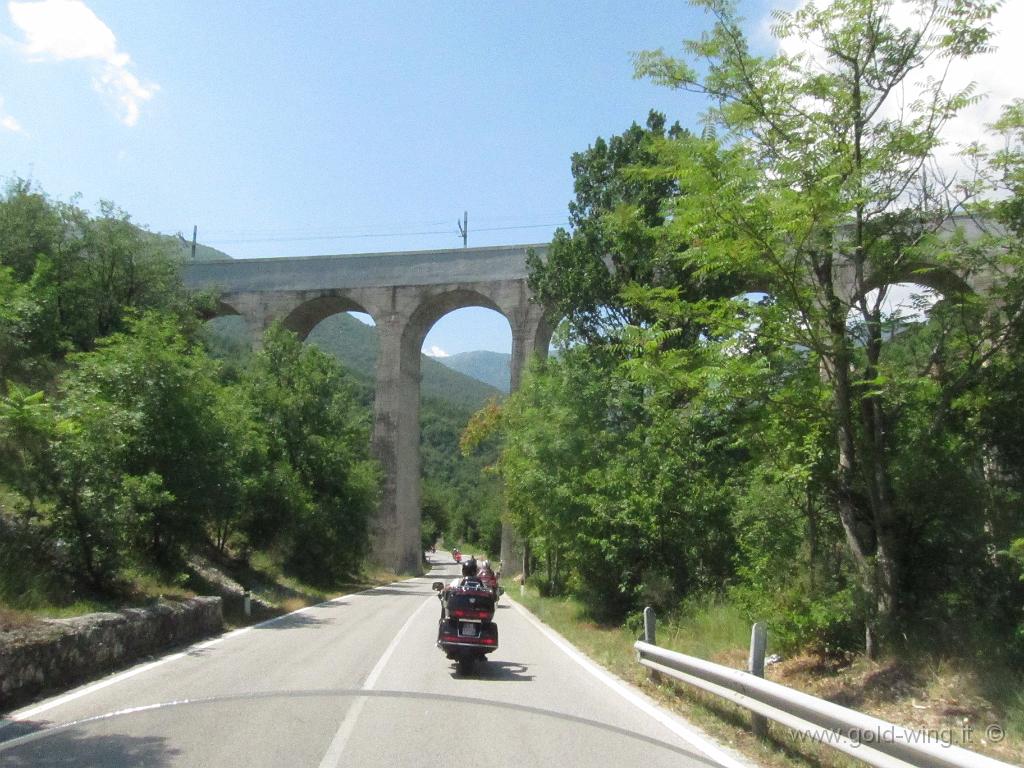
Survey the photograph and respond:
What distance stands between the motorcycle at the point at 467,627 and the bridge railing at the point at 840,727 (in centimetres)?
363

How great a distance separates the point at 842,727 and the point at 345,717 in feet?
14.8

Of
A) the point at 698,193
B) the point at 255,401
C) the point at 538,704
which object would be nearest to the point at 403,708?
the point at 538,704

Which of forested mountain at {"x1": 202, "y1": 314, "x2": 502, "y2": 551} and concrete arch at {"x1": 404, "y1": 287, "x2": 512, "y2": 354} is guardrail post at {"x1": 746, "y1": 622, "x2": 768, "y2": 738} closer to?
concrete arch at {"x1": 404, "y1": 287, "x2": 512, "y2": 354}

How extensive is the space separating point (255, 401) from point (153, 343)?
16.0m

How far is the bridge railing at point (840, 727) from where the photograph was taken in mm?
4668

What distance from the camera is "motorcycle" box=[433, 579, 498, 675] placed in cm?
1134

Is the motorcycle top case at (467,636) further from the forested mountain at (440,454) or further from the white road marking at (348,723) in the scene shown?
the forested mountain at (440,454)

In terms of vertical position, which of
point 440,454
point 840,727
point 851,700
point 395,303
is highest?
point 395,303

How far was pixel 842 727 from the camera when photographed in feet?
18.3

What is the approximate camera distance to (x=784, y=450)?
37.3 feet

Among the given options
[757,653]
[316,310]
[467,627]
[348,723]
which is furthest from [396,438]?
[757,653]

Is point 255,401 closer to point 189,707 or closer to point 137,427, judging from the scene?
point 137,427

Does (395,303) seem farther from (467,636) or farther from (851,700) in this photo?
(851,700)

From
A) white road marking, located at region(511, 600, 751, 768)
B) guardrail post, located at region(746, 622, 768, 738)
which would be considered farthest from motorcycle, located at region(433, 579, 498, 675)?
guardrail post, located at region(746, 622, 768, 738)
